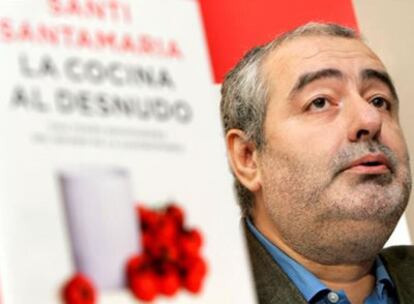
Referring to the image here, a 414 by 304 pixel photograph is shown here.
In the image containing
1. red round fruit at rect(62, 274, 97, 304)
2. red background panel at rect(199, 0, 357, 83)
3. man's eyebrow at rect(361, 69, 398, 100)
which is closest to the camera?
red round fruit at rect(62, 274, 97, 304)

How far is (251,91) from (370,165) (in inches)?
9.2

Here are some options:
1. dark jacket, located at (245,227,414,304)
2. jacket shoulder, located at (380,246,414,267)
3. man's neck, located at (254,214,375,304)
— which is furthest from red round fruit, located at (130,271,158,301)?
jacket shoulder, located at (380,246,414,267)

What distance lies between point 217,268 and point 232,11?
0.77 m

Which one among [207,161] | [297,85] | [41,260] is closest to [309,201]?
[297,85]

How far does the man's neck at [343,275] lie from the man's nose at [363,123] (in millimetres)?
192

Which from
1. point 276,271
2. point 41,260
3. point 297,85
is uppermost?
point 297,85

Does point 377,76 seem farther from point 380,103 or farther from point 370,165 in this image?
point 370,165

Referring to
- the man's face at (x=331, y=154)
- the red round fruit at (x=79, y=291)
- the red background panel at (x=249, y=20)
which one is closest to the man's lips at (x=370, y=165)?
the man's face at (x=331, y=154)

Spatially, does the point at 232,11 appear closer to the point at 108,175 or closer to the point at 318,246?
the point at 318,246

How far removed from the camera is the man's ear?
1.16 meters

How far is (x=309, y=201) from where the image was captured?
41.5 inches

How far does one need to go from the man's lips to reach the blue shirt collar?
0.55 ft

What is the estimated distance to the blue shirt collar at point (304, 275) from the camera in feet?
3.48

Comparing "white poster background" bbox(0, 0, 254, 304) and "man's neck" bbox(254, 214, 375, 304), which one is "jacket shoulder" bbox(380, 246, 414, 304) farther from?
"white poster background" bbox(0, 0, 254, 304)
